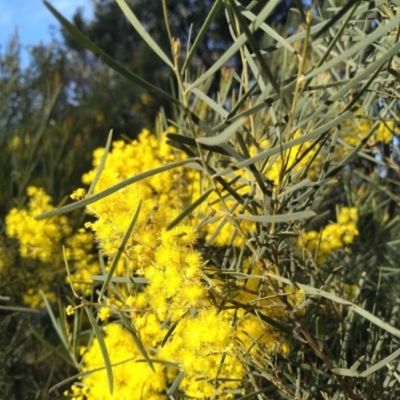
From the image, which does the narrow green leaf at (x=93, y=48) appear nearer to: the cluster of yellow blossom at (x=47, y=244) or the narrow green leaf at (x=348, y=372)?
the narrow green leaf at (x=348, y=372)

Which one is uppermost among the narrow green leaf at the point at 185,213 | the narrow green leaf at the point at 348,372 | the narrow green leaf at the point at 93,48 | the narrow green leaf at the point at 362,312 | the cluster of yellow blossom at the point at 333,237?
the narrow green leaf at the point at 93,48

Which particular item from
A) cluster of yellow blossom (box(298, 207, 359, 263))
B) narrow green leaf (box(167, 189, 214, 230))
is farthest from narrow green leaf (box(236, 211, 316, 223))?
cluster of yellow blossom (box(298, 207, 359, 263))

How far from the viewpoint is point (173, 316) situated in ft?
1.15

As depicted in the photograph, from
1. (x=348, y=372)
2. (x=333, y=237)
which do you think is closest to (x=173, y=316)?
(x=348, y=372)

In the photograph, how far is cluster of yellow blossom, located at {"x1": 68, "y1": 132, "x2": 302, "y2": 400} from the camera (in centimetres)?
32

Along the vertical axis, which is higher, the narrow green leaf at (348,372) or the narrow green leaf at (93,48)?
the narrow green leaf at (93,48)

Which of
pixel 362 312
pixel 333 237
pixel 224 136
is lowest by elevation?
pixel 333 237

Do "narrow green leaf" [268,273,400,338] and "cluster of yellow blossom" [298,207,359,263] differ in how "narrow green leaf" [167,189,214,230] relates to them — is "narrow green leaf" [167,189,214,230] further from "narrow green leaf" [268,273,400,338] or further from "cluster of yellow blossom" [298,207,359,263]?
"cluster of yellow blossom" [298,207,359,263]

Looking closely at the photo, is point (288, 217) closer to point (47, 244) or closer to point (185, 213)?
point (185, 213)

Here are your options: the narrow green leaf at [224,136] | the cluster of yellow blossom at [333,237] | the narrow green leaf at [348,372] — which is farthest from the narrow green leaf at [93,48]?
the cluster of yellow blossom at [333,237]

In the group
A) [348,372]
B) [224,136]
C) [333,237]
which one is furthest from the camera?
[333,237]

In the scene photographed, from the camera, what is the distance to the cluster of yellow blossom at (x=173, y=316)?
32 cm

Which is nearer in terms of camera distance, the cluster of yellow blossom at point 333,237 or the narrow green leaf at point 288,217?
the narrow green leaf at point 288,217

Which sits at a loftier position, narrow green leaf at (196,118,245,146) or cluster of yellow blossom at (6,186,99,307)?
narrow green leaf at (196,118,245,146)
